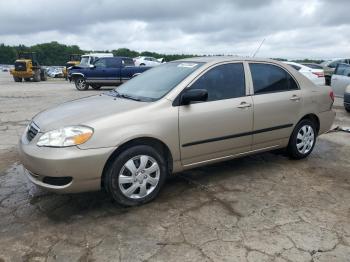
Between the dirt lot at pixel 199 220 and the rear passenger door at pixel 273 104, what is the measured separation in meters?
0.50

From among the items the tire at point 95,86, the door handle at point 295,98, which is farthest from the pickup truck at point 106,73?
the door handle at point 295,98

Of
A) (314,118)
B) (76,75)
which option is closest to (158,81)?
(314,118)

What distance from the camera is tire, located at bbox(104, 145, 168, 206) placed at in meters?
3.66

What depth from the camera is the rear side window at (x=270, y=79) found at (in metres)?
4.85

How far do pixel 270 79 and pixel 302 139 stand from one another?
3.54ft

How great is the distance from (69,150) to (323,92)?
13.0ft

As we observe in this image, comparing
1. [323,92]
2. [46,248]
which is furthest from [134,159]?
[323,92]

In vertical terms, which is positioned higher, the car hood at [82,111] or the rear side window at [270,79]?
the rear side window at [270,79]

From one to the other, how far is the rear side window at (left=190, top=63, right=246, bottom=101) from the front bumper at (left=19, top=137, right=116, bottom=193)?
144cm

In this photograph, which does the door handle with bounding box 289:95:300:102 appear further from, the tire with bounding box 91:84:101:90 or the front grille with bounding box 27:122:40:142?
the tire with bounding box 91:84:101:90

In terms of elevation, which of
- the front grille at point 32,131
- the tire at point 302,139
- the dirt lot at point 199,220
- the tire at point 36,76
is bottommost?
the tire at point 36,76

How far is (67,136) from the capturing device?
3.53m

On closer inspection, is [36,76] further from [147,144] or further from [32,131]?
[147,144]

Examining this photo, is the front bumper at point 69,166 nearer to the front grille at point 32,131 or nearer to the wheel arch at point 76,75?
the front grille at point 32,131
